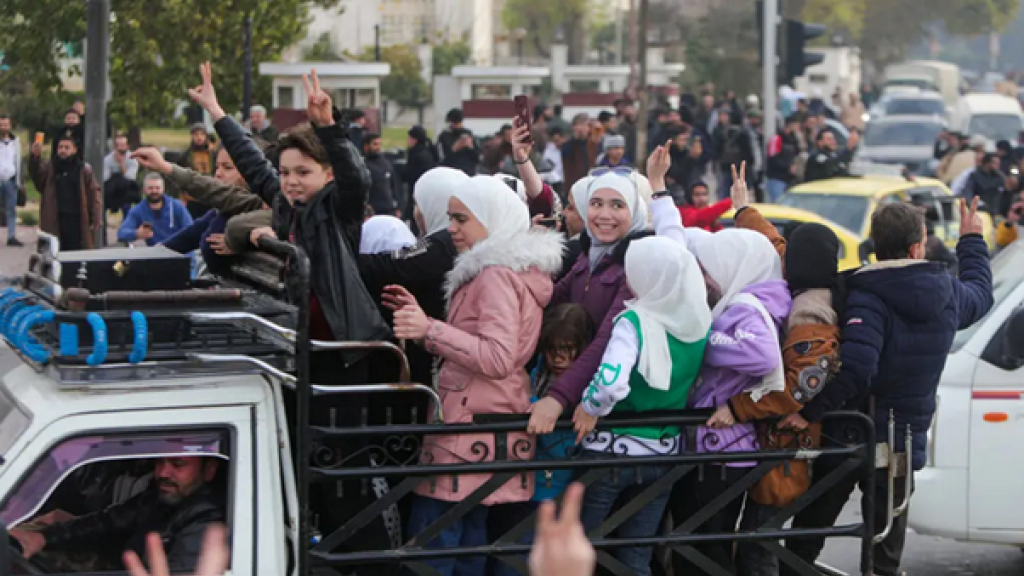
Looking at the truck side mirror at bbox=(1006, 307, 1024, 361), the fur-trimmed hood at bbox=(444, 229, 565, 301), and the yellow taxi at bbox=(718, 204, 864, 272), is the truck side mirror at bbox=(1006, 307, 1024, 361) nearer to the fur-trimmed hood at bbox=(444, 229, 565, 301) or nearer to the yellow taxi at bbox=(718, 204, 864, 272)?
the fur-trimmed hood at bbox=(444, 229, 565, 301)

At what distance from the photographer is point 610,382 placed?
453 cm

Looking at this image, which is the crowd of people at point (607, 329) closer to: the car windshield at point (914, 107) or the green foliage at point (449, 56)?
the car windshield at point (914, 107)

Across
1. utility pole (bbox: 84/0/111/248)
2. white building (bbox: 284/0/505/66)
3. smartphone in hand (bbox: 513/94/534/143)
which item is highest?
white building (bbox: 284/0/505/66)

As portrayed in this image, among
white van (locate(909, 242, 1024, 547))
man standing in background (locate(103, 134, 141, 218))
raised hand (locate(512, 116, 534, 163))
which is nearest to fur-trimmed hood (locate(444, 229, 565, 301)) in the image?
raised hand (locate(512, 116, 534, 163))

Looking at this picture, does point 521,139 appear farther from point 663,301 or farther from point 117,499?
point 117,499

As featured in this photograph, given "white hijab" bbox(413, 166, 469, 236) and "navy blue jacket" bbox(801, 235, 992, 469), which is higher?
"white hijab" bbox(413, 166, 469, 236)

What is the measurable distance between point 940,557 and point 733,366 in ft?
14.1

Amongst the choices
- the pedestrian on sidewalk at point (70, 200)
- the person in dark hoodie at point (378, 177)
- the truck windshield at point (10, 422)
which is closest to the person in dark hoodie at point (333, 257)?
the truck windshield at point (10, 422)

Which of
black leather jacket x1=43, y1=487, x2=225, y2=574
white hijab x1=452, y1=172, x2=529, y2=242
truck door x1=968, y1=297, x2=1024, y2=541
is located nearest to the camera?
black leather jacket x1=43, y1=487, x2=225, y2=574

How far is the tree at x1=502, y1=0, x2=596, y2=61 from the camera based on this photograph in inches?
2367

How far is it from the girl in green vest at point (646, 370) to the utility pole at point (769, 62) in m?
16.7

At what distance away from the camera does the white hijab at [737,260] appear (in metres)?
5.07

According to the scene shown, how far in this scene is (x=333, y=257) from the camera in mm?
4750

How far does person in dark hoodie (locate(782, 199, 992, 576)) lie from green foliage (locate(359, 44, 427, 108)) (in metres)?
48.1
